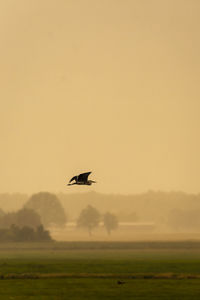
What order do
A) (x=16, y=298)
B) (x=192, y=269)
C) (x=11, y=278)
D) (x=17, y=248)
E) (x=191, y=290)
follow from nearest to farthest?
(x=16, y=298) < (x=191, y=290) < (x=11, y=278) < (x=192, y=269) < (x=17, y=248)

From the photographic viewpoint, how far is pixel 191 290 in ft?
238

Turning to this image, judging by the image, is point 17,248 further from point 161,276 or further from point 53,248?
point 161,276

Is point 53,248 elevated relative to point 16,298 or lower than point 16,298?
elevated


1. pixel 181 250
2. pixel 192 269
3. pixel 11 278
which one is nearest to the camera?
pixel 11 278

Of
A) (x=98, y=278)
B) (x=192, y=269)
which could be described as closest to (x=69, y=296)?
(x=98, y=278)

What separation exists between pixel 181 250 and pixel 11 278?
316 feet

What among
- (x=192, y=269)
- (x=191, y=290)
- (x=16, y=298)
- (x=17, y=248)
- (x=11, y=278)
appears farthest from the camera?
(x=17, y=248)

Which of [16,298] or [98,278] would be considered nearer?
[16,298]

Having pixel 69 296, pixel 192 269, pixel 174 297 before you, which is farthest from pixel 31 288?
pixel 192 269

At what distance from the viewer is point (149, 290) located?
72625 mm

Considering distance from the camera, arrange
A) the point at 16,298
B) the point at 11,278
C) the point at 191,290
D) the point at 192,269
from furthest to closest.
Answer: the point at 192,269 < the point at 11,278 < the point at 191,290 < the point at 16,298

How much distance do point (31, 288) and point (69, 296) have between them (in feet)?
23.4

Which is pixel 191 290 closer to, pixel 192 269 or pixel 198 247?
pixel 192 269

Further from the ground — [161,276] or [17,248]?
[17,248]
